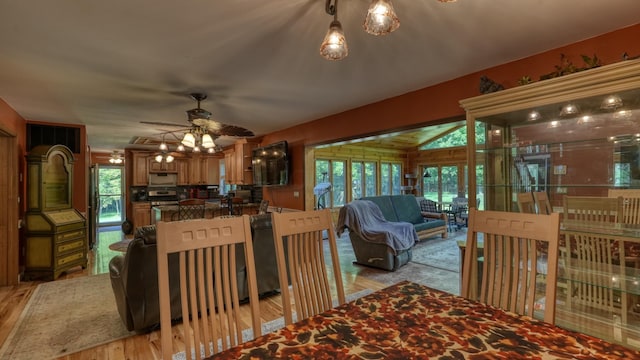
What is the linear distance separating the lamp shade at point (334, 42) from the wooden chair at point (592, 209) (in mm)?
2063

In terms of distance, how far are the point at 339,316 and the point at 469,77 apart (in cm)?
280

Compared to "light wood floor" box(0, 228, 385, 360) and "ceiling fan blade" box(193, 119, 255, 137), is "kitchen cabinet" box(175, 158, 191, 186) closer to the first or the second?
"light wood floor" box(0, 228, 385, 360)

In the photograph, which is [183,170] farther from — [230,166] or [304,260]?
[304,260]

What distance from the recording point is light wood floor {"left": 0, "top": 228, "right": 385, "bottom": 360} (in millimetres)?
2244

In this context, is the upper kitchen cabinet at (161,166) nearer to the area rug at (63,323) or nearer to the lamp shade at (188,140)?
the area rug at (63,323)

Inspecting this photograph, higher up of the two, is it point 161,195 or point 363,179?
point 363,179

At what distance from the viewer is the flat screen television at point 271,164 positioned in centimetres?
563

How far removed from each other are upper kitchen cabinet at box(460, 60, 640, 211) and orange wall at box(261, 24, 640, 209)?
51 cm

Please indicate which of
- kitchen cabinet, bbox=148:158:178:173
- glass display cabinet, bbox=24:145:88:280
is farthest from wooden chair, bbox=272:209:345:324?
kitchen cabinet, bbox=148:158:178:173

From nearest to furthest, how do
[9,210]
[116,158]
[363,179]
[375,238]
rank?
1. [9,210]
2. [375,238]
3. [363,179]
4. [116,158]

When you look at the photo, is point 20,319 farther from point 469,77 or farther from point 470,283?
point 469,77

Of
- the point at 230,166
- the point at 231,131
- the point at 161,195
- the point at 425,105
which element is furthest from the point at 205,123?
the point at 161,195

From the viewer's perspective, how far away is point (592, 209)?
219cm

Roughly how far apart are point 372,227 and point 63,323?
374 cm
